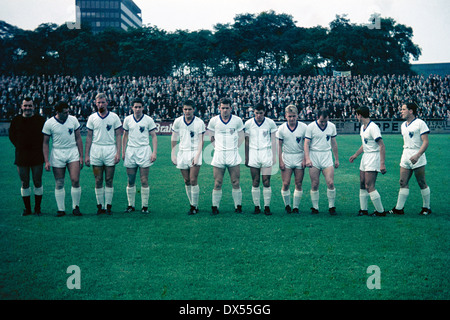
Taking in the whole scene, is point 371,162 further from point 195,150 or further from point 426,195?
point 195,150

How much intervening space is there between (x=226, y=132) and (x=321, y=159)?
1.92m

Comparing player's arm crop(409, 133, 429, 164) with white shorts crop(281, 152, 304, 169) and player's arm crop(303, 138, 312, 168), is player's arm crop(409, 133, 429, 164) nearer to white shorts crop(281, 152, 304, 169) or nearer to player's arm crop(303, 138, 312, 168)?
player's arm crop(303, 138, 312, 168)

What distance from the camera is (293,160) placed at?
816 cm

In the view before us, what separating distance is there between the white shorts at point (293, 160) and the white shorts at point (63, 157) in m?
4.04

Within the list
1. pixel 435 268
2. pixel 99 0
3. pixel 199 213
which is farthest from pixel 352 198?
pixel 99 0

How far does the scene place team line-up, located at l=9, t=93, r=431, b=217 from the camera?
25.8ft

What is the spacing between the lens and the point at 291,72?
5962 cm

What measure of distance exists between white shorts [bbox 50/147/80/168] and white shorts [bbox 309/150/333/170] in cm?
458

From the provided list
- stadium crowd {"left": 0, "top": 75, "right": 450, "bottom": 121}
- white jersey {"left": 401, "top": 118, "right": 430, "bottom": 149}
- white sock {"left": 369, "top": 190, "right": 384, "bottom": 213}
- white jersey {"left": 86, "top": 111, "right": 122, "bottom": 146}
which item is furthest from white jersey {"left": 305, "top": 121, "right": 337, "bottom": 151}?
stadium crowd {"left": 0, "top": 75, "right": 450, "bottom": 121}

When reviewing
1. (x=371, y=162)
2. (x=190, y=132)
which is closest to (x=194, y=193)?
(x=190, y=132)

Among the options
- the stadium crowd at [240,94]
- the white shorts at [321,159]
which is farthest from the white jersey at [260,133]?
the stadium crowd at [240,94]

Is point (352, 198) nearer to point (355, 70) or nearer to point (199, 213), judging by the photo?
point (199, 213)

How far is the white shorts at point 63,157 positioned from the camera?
7.80m

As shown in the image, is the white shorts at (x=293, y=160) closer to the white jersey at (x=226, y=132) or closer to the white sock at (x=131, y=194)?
the white jersey at (x=226, y=132)
